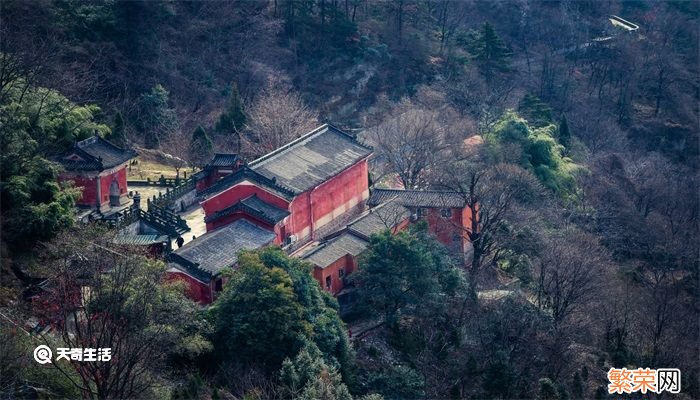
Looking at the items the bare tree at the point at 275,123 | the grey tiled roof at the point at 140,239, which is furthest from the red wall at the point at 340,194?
the grey tiled roof at the point at 140,239

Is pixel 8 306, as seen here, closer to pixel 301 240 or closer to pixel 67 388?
pixel 67 388

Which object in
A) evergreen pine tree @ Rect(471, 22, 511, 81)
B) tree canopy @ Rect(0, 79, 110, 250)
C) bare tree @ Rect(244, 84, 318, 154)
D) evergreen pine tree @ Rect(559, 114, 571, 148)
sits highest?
tree canopy @ Rect(0, 79, 110, 250)

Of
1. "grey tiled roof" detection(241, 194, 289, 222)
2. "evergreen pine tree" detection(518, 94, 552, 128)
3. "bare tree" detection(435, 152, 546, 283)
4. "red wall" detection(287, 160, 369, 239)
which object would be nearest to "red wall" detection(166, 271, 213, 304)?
"grey tiled roof" detection(241, 194, 289, 222)

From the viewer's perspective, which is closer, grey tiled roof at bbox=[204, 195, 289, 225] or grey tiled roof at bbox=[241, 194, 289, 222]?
grey tiled roof at bbox=[204, 195, 289, 225]

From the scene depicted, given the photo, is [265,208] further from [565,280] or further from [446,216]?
[565,280]

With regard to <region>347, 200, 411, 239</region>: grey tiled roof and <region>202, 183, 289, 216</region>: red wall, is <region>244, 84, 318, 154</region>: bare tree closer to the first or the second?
<region>347, 200, 411, 239</region>: grey tiled roof

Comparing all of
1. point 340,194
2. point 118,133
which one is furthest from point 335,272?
point 118,133
